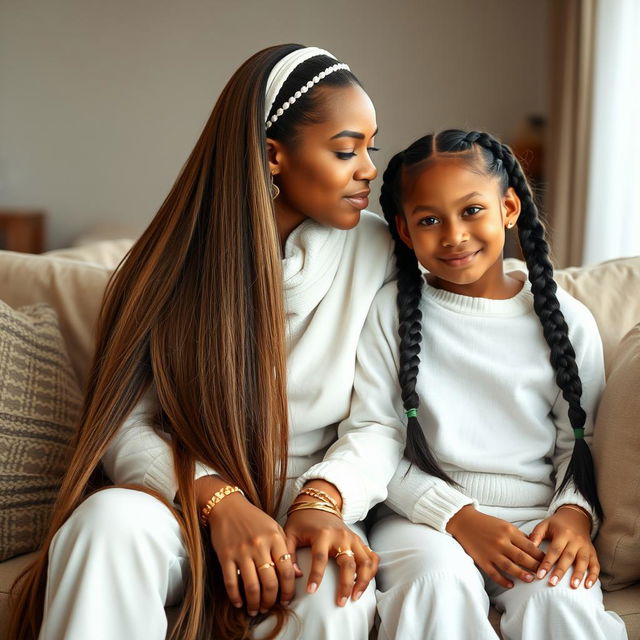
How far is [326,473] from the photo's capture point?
4.15 feet

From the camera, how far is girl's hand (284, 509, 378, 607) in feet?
3.67

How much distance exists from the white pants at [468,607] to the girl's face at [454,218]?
454 millimetres

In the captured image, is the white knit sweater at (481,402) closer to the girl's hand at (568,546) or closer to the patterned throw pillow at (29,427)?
the girl's hand at (568,546)

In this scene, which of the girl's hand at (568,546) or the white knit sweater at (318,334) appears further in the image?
the white knit sweater at (318,334)

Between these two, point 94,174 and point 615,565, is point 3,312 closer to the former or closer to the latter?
point 615,565

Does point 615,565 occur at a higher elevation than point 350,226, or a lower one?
lower

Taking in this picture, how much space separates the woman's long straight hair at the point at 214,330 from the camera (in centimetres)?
133

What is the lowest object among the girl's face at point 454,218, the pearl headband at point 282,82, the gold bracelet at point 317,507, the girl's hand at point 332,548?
the girl's hand at point 332,548

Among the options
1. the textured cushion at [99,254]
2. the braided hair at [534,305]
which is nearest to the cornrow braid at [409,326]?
the braided hair at [534,305]

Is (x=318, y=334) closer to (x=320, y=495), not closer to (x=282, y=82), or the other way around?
(x=320, y=495)

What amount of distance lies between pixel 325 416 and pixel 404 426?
5.3 inches

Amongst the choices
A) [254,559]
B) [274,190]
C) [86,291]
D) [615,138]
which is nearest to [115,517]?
[254,559]

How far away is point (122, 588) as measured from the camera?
1094 millimetres

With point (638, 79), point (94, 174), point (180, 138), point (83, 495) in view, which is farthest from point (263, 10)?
point (83, 495)
